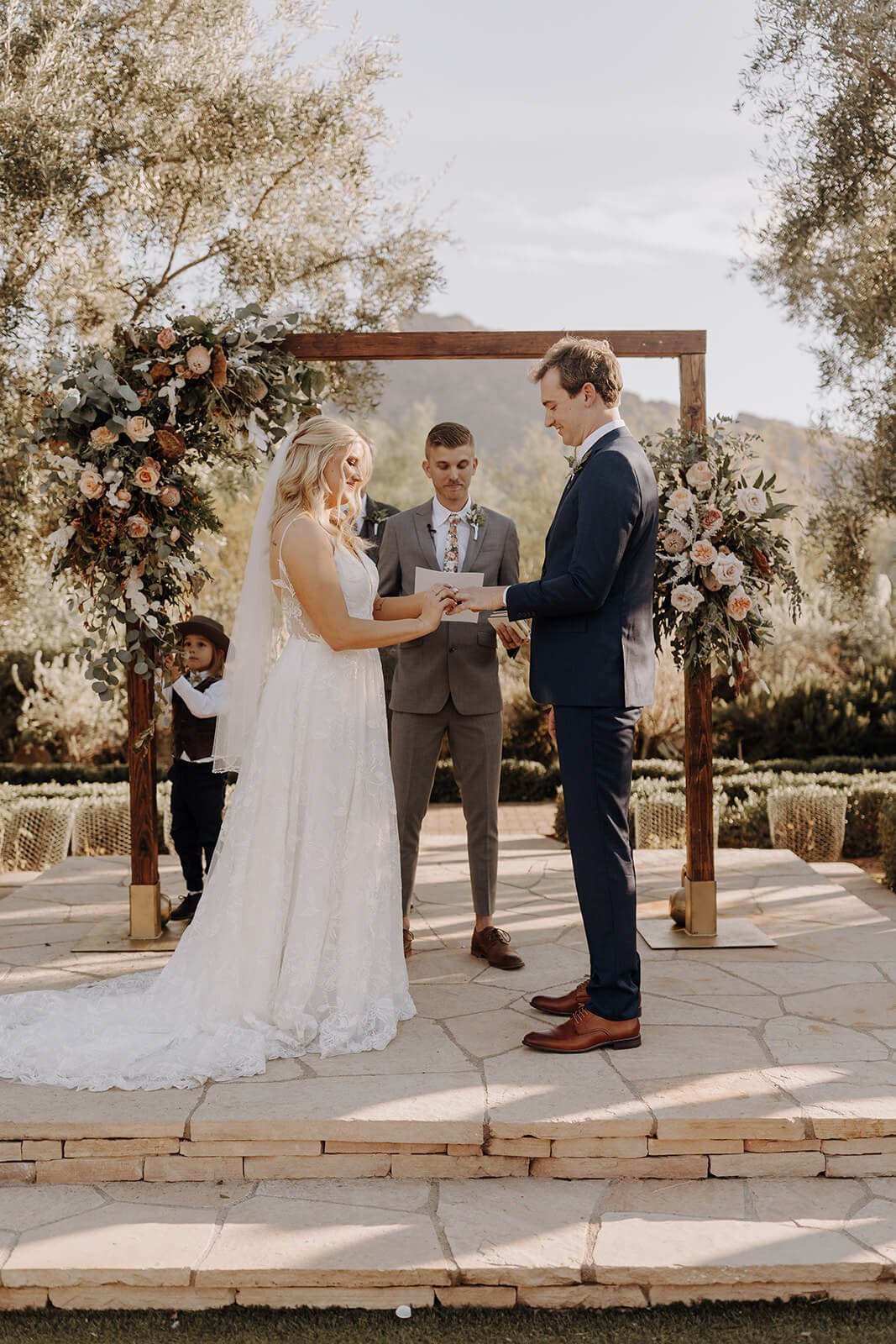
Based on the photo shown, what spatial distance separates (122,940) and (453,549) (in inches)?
90.8

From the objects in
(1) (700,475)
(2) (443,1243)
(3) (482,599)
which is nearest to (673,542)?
(1) (700,475)

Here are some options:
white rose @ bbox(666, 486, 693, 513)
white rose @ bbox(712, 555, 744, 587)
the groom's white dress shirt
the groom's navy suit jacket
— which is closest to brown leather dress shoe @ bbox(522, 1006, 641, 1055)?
the groom's navy suit jacket

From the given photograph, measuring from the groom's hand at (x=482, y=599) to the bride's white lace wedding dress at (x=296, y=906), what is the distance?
16.3 inches

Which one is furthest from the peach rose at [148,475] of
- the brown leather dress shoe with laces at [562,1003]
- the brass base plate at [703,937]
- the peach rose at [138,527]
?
the brass base plate at [703,937]

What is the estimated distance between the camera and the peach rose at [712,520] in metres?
5.05

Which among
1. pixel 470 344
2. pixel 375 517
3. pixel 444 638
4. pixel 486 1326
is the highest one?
pixel 470 344

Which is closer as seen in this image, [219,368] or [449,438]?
[449,438]

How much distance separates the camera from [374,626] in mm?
4254

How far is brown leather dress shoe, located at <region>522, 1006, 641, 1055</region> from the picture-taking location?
400 centimetres

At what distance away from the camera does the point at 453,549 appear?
515 centimetres

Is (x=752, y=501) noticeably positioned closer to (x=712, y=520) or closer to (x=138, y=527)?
(x=712, y=520)

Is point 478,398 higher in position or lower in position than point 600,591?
higher

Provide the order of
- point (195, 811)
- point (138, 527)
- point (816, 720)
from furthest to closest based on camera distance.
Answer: point (816, 720) → point (195, 811) → point (138, 527)

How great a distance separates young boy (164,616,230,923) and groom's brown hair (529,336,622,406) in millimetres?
2318
